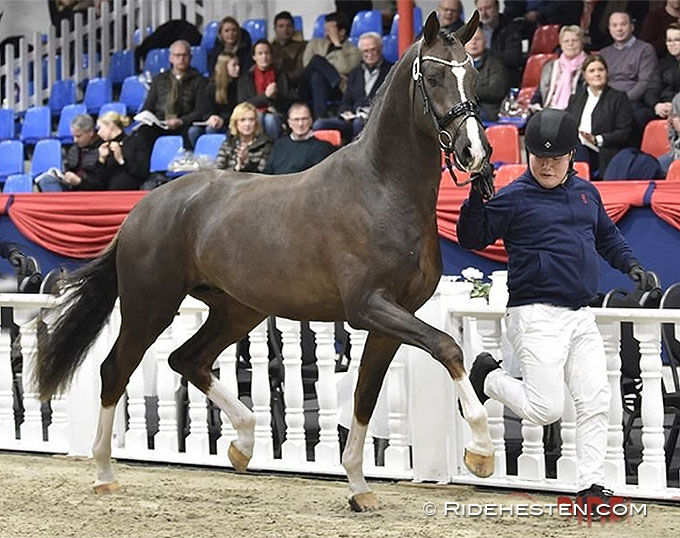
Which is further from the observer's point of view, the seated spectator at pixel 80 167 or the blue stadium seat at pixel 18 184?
the blue stadium seat at pixel 18 184

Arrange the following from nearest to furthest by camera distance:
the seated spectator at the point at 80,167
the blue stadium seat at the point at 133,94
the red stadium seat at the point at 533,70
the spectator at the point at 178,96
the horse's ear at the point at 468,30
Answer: the horse's ear at the point at 468,30 < the red stadium seat at the point at 533,70 < the seated spectator at the point at 80,167 < the spectator at the point at 178,96 < the blue stadium seat at the point at 133,94

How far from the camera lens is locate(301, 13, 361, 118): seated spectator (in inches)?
513

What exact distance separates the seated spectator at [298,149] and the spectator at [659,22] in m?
3.32

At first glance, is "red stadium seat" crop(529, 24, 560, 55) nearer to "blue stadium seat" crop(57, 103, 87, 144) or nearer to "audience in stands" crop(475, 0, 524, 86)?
"audience in stands" crop(475, 0, 524, 86)

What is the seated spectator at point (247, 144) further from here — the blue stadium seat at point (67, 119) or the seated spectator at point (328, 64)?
the blue stadium seat at point (67, 119)

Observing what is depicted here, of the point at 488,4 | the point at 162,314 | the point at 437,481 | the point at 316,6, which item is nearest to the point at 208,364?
→ the point at 162,314

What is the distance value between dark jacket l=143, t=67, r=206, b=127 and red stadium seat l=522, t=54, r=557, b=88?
3.63 meters

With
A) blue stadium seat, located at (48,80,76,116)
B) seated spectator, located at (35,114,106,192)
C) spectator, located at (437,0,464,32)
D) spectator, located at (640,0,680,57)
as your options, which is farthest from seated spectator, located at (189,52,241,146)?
spectator, located at (640,0,680,57)

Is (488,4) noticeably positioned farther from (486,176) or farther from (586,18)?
(486,176)

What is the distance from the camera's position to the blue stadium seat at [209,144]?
12453mm

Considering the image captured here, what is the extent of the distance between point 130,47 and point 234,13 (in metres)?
1.52

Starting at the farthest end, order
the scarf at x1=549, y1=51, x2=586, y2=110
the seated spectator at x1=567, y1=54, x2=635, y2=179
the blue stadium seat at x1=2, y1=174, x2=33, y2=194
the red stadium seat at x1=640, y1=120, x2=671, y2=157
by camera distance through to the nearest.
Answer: the blue stadium seat at x1=2, y1=174, x2=33, y2=194
the scarf at x1=549, y1=51, x2=586, y2=110
the red stadium seat at x1=640, y1=120, x2=671, y2=157
the seated spectator at x1=567, y1=54, x2=635, y2=179

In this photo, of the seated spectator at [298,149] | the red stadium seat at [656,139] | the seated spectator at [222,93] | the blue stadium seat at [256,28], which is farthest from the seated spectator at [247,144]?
the blue stadium seat at [256,28]

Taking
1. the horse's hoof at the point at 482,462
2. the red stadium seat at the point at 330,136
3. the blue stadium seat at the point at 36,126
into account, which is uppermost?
the blue stadium seat at the point at 36,126
